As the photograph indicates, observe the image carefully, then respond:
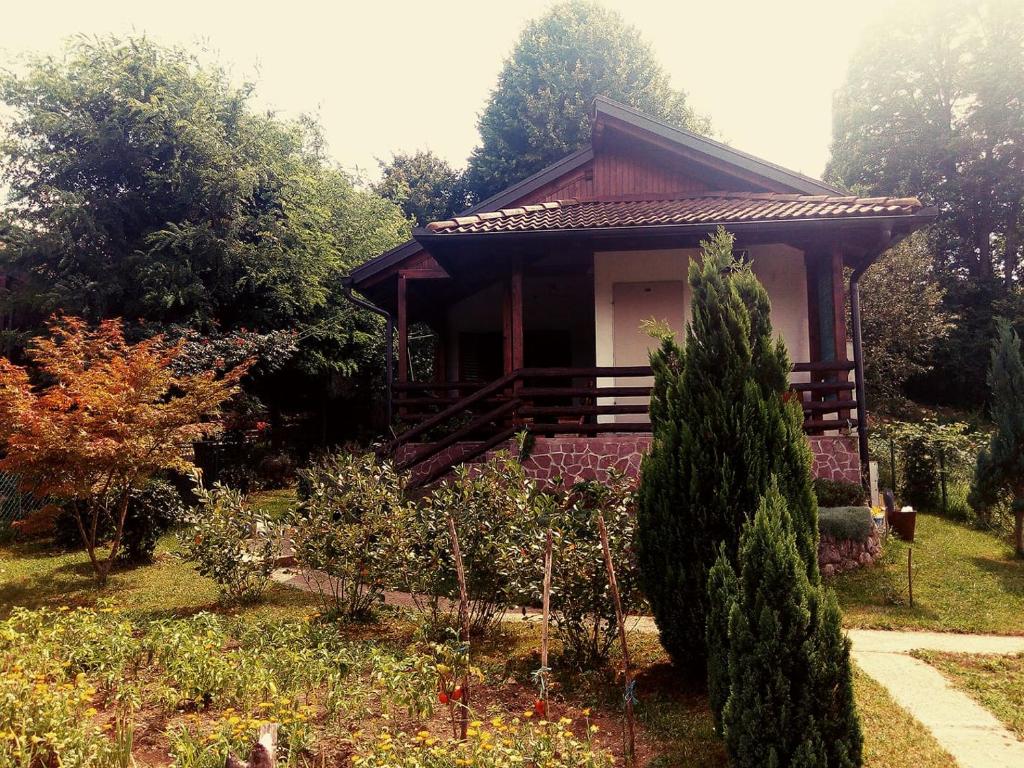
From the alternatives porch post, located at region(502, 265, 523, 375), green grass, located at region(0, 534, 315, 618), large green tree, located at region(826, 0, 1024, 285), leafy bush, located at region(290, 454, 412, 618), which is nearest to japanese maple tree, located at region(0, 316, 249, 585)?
green grass, located at region(0, 534, 315, 618)

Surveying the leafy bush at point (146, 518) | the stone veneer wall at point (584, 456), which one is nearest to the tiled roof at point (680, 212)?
the stone veneer wall at point (584, 456)

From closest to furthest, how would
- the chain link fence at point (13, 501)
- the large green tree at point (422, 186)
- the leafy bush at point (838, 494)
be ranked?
the leafy bush at point (838, 494), the chain link fence at point (13, 501), the large green tree at point (422, 186)

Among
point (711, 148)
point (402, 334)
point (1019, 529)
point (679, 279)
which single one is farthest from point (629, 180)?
point (1019, 529)

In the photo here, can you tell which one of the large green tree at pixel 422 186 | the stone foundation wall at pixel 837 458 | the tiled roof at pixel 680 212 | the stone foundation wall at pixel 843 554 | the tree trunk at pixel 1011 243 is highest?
the large green tree at pixel 422 186

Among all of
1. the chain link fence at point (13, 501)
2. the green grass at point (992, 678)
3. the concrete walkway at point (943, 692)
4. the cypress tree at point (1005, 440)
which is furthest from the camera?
the chain link fence at point (13, 501)

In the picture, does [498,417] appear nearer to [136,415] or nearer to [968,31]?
[136,415]

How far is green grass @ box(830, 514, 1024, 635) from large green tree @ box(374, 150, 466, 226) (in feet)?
69.8

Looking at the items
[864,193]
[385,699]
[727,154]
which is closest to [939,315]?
[864,193]

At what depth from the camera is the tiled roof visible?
10.1 meters

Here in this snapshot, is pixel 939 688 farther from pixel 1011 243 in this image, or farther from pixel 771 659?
pixel 1011 243

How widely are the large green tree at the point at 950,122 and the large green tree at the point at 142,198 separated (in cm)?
2115

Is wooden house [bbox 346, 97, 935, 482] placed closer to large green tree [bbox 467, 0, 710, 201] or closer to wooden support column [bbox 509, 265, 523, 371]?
wooden support column [bbox 509, 265, 523, 371]

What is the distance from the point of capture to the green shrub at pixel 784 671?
3168 millimetres

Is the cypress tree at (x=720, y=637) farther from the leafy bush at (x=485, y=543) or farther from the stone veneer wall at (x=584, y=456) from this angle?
the stone veneer wall at (x=584, y=456)
